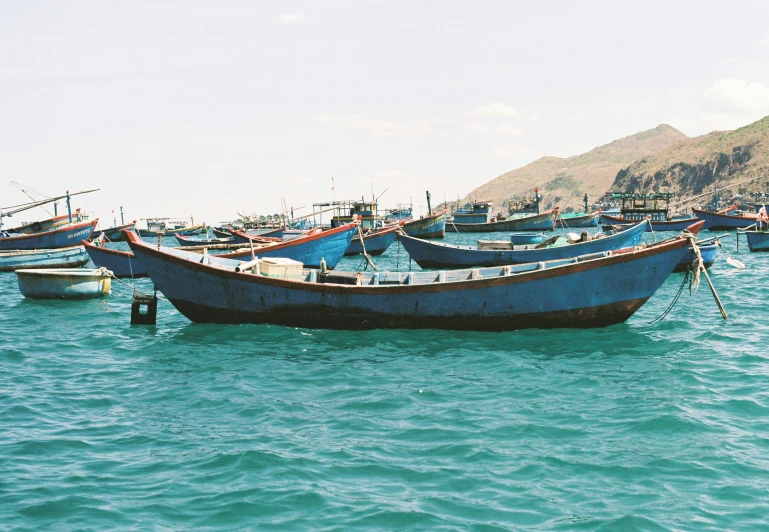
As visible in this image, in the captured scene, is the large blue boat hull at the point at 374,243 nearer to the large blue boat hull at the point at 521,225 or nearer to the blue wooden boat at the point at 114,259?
the blue wooden boat at the point at 114,259

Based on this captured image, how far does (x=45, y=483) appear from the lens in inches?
300

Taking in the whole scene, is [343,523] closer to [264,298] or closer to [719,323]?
[264,298]

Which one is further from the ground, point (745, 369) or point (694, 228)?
point (694, 228)

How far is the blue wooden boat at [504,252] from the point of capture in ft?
88.7

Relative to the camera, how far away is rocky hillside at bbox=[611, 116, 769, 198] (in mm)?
116688

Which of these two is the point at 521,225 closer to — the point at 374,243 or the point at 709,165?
the point at 374,243

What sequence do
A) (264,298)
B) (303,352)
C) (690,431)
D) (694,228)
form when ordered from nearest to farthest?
1. (690,431)
2. (303,352)
3. (264,298)
4. (694,228)

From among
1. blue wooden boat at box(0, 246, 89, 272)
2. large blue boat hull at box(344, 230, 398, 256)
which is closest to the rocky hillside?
large blue boat hull at box(344, 230, 398, 256)

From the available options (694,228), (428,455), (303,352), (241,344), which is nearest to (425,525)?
(428,455)

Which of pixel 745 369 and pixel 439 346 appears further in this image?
pixel 439 346

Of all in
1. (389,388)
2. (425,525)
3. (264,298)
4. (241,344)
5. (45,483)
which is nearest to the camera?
(425,525)

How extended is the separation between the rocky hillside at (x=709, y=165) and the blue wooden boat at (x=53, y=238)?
99541mm

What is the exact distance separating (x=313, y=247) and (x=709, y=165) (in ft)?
386

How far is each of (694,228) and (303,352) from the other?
12224 mm
